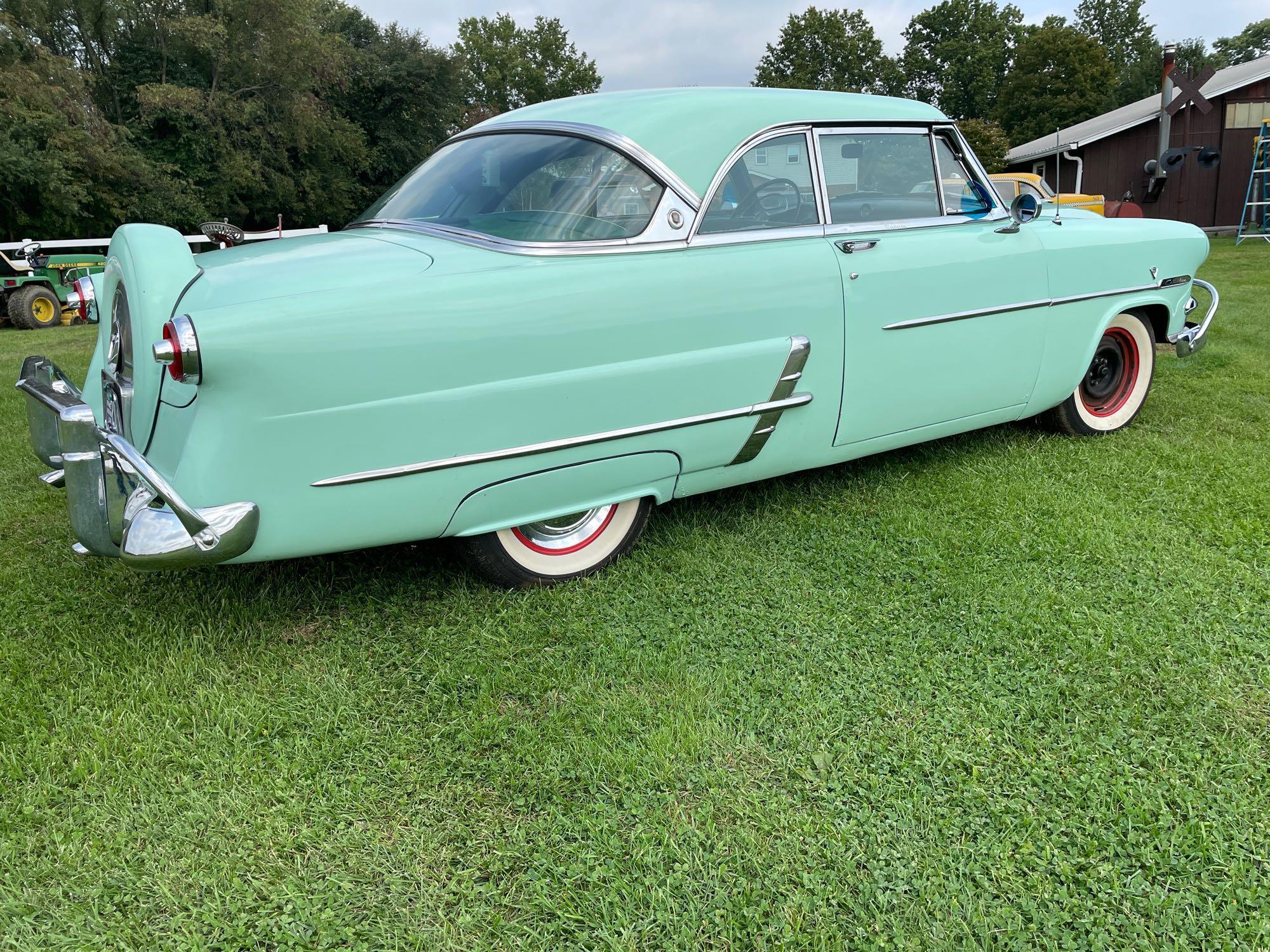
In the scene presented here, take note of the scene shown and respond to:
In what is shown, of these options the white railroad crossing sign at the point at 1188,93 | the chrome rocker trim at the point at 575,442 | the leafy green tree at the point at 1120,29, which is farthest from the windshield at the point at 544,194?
the leafy green tree at the point at 1120,29

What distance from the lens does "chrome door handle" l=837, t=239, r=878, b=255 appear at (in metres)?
3.26

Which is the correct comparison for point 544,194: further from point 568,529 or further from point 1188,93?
point 1188,93

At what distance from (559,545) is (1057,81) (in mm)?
49158

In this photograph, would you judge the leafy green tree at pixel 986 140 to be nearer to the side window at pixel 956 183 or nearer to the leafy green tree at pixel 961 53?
the leafy green tree at pixel 961 53

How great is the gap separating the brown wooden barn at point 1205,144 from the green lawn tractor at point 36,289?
19.9 meters

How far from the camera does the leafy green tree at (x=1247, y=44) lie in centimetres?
6347

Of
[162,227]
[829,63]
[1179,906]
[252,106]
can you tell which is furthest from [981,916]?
[829,63]

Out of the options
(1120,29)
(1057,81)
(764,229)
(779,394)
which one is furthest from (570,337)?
(1120,29)

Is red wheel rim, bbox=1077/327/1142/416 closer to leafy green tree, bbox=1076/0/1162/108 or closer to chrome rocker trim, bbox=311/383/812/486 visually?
chrome rocker trim, bbox=311/383/812/486

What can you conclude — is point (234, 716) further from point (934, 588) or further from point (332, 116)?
point (332, 116)

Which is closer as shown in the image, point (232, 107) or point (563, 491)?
point (563, 491)

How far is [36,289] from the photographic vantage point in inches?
505

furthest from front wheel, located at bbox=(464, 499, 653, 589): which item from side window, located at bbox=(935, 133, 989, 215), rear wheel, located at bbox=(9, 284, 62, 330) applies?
rear wheel, located at bbox=(9, 284, 62, 330)

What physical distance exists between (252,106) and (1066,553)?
102ft
